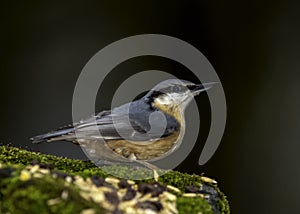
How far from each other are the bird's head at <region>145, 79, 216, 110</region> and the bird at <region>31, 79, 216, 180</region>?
10 cm

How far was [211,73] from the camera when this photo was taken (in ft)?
20.2

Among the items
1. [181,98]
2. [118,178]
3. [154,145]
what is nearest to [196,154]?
[181,98]

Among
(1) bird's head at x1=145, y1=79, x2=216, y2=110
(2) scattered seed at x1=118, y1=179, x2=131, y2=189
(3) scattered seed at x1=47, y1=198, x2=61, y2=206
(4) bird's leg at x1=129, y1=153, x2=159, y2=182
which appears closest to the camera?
(3) scattered seed at x1=47, y1=198, x2=61, y2=206

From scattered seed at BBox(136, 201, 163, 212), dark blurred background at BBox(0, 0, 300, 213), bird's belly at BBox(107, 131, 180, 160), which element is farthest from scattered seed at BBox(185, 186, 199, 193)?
dark blurred background at BBox(0, 0, 300, 213)

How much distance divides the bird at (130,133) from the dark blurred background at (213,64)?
274 centimetres

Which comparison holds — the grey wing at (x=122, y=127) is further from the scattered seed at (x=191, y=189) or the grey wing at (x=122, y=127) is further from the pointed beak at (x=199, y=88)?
the scattered seed at (x=191, y=189)

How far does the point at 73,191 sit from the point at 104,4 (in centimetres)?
494

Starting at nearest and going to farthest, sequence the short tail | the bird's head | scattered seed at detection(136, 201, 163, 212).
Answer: scattered seed at detection(136, 201, 163, 212) < the short tail < the bird's head

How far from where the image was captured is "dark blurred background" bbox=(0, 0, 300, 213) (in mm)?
6094

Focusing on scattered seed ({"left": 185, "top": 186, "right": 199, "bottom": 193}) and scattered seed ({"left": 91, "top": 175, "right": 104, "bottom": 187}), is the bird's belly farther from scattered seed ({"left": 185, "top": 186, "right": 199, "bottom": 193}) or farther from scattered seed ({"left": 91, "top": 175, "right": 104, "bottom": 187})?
scattered seed ({"left": 91, "top": 175, "right": 104, "bottom": 187})

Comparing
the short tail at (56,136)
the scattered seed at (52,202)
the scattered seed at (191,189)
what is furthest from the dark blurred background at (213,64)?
the scattered seed at (52,202)

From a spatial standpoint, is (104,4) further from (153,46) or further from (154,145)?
(154,145)

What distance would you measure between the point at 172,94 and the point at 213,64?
2.87 metres

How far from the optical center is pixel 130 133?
10.2ft
